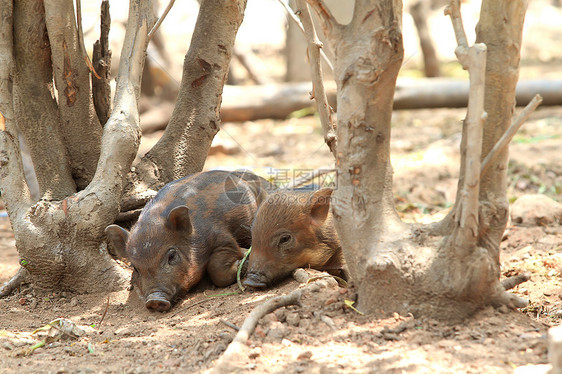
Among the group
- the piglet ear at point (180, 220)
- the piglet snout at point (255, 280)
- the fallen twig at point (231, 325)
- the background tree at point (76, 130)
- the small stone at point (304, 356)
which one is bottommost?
the piglet snout at point (255, 280)

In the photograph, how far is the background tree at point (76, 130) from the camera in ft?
14.5

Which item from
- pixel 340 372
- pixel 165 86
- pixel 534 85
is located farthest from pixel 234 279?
pixel 534 85

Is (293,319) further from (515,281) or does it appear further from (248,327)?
(515,281)

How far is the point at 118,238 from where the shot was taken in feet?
14.8

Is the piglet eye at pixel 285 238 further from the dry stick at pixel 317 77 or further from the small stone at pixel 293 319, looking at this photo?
the small stone at pixel 293 319

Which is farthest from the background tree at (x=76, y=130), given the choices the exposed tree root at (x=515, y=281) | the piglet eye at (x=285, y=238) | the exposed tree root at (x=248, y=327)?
the exposed tree root at (x=515, y=281)

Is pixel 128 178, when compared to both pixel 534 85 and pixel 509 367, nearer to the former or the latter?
pixel 509 367

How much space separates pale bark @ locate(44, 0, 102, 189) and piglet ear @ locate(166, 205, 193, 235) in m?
0.96

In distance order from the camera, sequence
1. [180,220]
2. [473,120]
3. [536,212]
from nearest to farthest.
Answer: [473,120] < [180,220] < [536,212]

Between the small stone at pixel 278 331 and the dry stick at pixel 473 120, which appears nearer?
the dry stick at pixel 473 120

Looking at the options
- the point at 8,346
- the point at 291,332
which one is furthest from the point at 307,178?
the point at 8,346

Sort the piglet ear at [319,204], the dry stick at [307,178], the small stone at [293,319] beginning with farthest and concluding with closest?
the dry stick at [307,178], the piglet ear at [319,204], the small stone at [293,319]

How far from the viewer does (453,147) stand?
8086 mm

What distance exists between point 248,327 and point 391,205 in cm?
101
